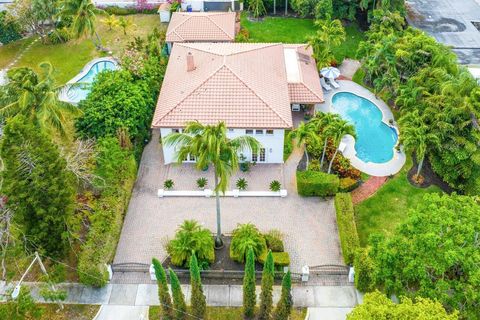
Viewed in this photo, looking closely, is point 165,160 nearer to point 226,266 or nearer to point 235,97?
point 235,97

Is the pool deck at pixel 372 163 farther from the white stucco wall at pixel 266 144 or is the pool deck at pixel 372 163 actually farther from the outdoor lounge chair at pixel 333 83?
the white stucco wall at pixel 266 144

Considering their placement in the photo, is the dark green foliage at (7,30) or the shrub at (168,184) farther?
the dark green foliage at (7,30)

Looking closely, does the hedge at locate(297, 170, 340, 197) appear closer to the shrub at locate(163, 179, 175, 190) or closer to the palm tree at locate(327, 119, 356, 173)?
the palm tree at locate(327, 119, 356, 173)

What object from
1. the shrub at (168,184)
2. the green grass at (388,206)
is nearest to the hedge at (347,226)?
the green grass at (388,206)

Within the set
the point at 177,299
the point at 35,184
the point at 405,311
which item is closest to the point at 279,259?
the point at 177,299

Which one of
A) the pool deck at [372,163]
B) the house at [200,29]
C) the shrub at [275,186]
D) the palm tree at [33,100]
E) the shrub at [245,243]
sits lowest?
the pool deck at [372,163]

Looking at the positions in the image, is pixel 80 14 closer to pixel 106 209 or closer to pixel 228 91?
pixel 228 91
